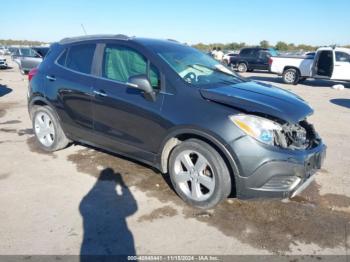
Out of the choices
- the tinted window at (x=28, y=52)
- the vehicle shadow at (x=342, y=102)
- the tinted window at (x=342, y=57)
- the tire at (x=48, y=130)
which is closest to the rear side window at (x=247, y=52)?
the tinted window at (x=342, y=57)

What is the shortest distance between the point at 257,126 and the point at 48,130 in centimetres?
362

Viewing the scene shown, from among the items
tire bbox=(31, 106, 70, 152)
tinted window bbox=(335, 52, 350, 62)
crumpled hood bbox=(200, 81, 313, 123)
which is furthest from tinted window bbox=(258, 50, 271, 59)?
crumpled hood bbox=(200, 81, 313, 123)

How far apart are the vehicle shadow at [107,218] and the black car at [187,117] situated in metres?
0.47

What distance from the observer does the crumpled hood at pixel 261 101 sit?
12.0 ft

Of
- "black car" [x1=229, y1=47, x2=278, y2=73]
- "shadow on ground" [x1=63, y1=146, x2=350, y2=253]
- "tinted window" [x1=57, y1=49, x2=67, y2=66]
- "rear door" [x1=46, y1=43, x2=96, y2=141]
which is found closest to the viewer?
"shadow on ground" [x1=63, y1=146, x2=350, y2=253]

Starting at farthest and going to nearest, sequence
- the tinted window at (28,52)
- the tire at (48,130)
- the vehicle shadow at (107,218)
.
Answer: the tinted window at (28,52) → the tire at (48,130) → the vehicle shadow at (107,218)

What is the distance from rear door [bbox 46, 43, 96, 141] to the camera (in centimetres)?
492

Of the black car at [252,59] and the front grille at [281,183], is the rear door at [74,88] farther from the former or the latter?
the black car at [252,59]

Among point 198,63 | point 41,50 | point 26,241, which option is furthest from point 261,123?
point 41,50

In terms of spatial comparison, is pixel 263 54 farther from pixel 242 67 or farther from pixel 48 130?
pixel 48 130

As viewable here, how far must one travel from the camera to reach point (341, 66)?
16.1 metres

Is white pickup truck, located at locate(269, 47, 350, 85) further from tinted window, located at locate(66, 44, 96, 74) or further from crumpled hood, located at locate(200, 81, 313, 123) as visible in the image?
tinted window, located at locate(66, 44, 96, 74)

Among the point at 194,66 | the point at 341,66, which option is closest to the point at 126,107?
the point at 194,66

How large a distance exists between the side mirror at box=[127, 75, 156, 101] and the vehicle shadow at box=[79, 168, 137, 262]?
4.05 ft
